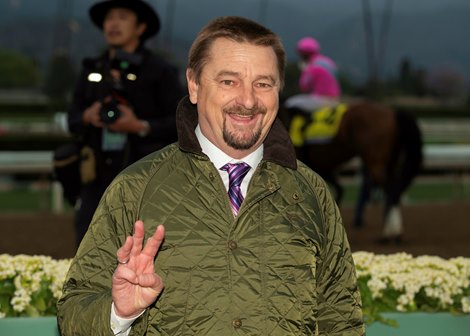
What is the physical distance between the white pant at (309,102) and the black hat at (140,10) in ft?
20.1

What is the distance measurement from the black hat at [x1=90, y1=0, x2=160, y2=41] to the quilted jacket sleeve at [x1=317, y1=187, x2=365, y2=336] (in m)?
2.71

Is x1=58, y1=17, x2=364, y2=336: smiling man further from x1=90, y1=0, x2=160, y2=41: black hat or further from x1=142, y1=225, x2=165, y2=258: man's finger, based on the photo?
x1=90, y1=0, x2=160, y2=41: black hat

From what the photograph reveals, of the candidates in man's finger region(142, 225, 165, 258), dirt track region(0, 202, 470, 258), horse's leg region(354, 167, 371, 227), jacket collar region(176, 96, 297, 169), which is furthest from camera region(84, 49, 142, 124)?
horse's leg region(354, 167, 371, 227)

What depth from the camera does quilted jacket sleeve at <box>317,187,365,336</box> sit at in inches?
97.1

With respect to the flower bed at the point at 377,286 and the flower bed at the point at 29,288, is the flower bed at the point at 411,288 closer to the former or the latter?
the flower bed at the point at 377,286

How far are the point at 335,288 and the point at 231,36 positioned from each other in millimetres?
619

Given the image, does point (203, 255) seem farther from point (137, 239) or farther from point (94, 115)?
point (94, 115)

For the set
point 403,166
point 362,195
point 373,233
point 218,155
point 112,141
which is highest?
point 218,155

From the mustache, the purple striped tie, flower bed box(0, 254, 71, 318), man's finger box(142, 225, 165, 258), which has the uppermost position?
the mustache

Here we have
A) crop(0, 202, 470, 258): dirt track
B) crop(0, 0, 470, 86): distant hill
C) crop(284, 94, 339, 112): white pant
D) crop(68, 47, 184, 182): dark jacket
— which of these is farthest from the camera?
crop(0, 0, 470, 86): distant hill

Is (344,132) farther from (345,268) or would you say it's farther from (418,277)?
(345,268)

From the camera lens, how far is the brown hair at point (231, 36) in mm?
2400

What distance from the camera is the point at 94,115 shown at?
4828mm

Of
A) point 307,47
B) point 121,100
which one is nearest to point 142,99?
point 121,100
